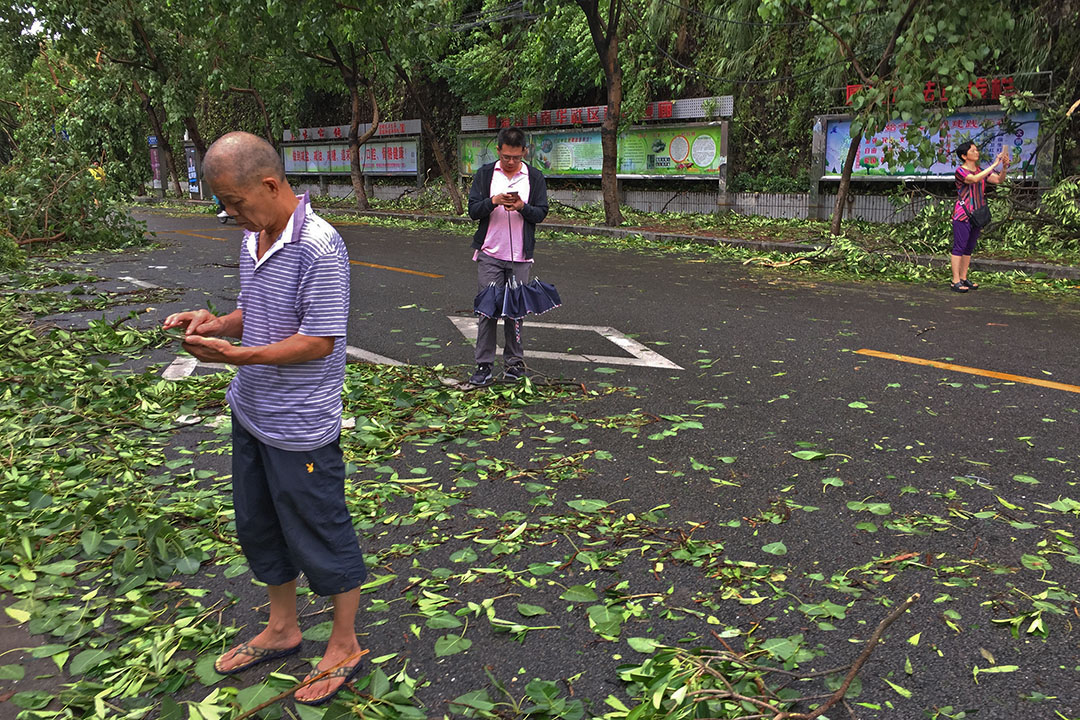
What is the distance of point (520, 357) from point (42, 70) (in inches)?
1898

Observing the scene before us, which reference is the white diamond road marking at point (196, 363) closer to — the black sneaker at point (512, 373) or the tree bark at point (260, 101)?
the black sneaker at point (512, 373)

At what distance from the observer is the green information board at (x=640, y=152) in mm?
20469

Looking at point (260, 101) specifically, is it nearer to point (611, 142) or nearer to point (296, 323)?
point (611, 142)

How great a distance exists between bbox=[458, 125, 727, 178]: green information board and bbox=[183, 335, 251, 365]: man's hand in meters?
18.8

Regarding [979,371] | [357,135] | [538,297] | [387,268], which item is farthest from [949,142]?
[357,135]

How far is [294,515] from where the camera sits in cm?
274

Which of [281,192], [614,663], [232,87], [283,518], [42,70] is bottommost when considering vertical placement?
[614,663]

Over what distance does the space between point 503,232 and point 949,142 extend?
41.3ft

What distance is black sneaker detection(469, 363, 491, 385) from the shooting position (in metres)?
6.21

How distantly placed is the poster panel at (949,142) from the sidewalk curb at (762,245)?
1.82 metres

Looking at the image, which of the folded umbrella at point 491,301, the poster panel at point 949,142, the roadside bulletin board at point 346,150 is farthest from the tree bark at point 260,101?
the folded umbrella at point 491,301

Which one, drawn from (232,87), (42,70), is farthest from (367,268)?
(42,70)

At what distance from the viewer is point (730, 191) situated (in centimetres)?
2019

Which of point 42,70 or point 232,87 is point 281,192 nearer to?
point 232,87
